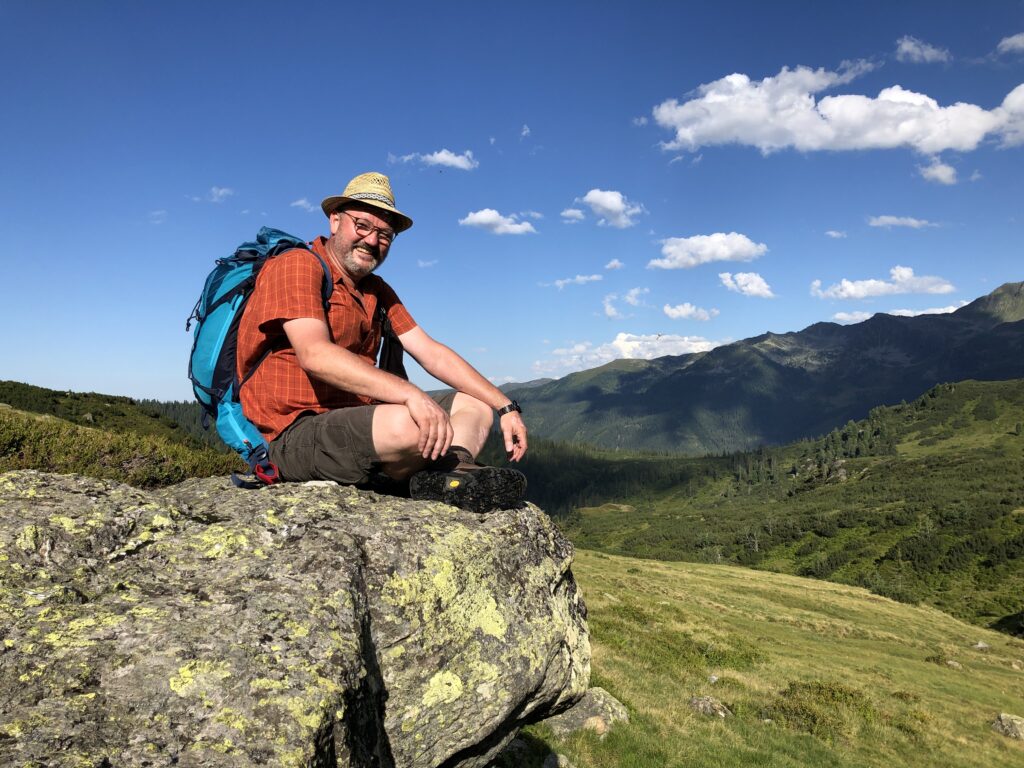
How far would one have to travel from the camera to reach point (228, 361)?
5875mm

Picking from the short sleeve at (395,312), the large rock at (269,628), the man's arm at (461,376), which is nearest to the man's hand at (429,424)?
the large rock at (269,628)

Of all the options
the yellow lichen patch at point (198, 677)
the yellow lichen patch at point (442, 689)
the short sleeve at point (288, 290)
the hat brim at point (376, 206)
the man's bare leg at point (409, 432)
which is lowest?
the yellow lichen patch at point (442, 689)

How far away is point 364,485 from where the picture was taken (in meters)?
5.98

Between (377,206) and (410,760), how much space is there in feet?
16.5

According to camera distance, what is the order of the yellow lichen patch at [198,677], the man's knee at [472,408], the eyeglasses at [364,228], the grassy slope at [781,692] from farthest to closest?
the grassy slope at [781,692] < the man's knee at [472,408] < the eyeglasses at [364,228] < the yellow lichen patch at [198,677]

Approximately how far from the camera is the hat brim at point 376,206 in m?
5.89

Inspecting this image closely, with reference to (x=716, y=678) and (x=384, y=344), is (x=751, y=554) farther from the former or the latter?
(x=384, y=344)

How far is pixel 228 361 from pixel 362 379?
176cm

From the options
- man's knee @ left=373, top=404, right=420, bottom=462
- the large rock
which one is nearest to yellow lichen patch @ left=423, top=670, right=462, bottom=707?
the large rock

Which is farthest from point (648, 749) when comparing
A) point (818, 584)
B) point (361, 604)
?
point (818, 584)

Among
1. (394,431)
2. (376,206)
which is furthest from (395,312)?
(394,431)

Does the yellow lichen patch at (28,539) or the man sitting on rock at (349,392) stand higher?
the man sitting on rock at (349,392)

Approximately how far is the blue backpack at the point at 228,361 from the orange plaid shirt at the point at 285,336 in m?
0.12

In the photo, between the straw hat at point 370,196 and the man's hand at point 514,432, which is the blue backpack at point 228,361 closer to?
the straw hat at point 370,196
